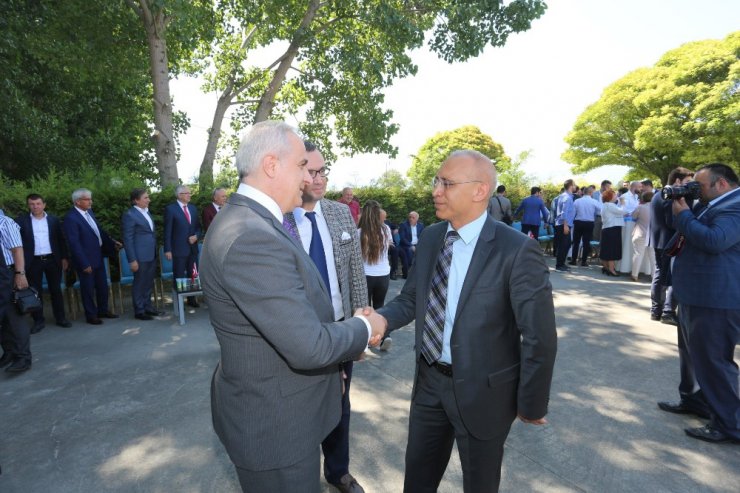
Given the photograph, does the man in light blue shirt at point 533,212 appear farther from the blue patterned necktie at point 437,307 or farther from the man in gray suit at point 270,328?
the man in gray suit at point 270,328

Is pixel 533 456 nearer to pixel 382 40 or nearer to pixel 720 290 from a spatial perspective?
pixel 720 290

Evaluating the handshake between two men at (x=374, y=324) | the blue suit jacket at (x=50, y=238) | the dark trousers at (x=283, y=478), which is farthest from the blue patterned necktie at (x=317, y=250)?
the blue suit jacket at (x=50, y=238)

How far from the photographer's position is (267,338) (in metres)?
1.41

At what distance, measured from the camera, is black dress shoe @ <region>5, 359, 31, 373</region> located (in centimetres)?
476

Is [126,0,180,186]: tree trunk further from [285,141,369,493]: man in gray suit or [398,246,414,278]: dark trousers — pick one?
[285,141,369,493]: man in gray suit

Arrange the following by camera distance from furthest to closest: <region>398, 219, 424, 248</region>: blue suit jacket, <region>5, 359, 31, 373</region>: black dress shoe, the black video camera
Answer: <region>398, 219, 424, 248</region>: blue suit jacket
<region>5, 359, 31, 373</region>: black dress shoe
the black video camera

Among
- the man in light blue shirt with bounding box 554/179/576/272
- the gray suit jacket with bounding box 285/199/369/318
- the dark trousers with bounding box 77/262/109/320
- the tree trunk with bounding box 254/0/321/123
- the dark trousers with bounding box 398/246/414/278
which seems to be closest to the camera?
the gray suit jacket with bounding box 285/199/369/318

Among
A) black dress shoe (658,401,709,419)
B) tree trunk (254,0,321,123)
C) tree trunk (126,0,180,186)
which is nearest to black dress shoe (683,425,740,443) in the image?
black dress shoe (658,401,709,419)

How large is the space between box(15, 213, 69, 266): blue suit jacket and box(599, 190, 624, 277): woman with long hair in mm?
11140

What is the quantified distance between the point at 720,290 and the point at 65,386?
6.12 meters

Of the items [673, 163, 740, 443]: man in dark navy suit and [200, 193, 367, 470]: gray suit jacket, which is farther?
[673, 163, 740, 443]: man in dark navy suit

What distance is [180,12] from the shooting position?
7.64 m

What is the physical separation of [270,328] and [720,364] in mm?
3575

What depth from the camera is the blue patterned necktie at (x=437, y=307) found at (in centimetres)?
209
